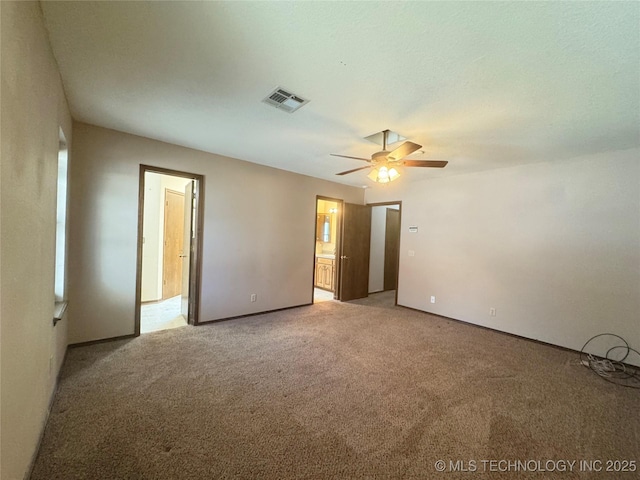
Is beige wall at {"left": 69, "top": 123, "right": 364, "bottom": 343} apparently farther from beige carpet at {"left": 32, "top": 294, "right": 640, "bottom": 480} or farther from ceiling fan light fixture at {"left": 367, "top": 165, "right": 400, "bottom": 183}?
ceiling fan light fixture at {"left": 367, "top": 165, "right": 400, "bottom": 183}

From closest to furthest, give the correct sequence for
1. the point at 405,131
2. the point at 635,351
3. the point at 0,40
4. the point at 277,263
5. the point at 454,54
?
the point at 0,40, the point at 454,54, the point at 405,131, the point at 635,351, the point at 277,263

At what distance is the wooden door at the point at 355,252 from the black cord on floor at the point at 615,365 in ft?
11.7

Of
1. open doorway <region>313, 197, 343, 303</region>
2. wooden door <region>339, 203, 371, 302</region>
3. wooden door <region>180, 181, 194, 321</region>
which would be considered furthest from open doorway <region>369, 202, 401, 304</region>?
wooden door <region>180, 181, 194, 321</region>

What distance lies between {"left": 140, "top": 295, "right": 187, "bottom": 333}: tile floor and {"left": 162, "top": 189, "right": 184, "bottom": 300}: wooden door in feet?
1.11

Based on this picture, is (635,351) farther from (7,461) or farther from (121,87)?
(121,87)

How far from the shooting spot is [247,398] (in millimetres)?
2191

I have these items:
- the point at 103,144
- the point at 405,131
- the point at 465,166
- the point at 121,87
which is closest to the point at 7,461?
the point at 121,87

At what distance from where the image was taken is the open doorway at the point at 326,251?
568 cm

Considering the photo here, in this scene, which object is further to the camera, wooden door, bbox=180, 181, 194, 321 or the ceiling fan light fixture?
wooden door, bbox=180, 181, 194, 321

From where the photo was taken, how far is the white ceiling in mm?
1391

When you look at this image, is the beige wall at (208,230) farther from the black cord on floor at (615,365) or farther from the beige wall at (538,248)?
the black cord on floor at (615,365)

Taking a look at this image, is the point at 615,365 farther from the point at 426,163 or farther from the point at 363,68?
the point at 363,68

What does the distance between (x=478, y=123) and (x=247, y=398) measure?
326cm

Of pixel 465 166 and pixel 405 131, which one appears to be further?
pixel 465 166
